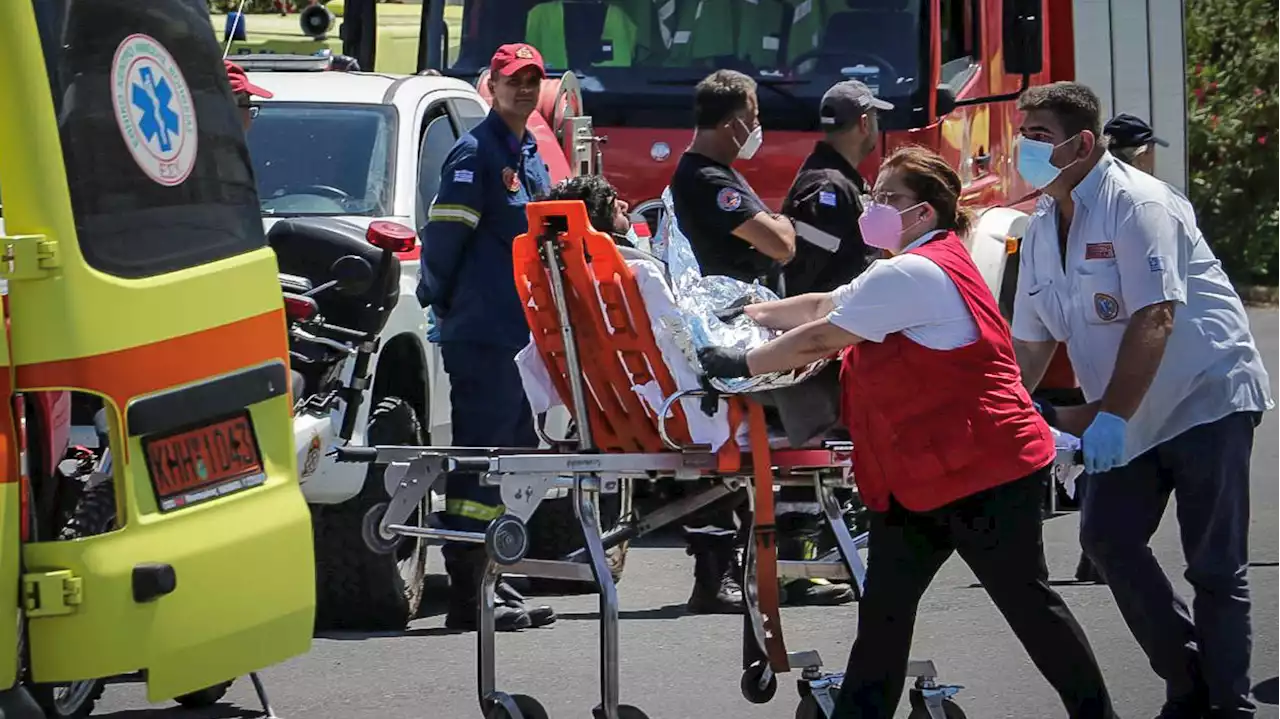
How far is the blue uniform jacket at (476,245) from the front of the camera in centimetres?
765

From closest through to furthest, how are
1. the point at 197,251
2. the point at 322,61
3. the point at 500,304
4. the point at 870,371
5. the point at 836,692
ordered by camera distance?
the point at 197,251
the point at 870,371
the point at 836,692
the point at 500,304
the point at 322,61

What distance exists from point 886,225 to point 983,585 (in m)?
0.90

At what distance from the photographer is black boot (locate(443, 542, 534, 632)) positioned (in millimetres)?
7855

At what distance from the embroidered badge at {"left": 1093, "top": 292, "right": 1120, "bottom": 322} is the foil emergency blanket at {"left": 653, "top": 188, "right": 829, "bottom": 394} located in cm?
78

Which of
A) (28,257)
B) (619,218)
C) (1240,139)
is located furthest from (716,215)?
(1240,139)

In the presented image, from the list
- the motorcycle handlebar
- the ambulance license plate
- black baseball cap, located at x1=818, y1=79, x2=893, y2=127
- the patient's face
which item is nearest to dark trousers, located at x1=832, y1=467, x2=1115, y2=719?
the motorcycle handlebar

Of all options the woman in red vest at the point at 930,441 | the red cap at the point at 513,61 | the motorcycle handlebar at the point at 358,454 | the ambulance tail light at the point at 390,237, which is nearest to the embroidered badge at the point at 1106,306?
the woman in red vest at the point at 930,441

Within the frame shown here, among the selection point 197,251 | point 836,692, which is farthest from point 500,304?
point 197,251

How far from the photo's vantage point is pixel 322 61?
32.5 ft

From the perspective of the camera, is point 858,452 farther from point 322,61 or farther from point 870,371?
point 322,61

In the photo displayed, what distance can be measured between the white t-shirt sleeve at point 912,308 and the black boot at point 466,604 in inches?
113

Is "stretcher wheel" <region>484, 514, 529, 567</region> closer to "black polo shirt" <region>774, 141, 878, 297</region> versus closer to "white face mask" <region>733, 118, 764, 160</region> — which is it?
"white face mask" <region>733, 118, 764, 160</region>

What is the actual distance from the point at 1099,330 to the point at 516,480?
1630 mm

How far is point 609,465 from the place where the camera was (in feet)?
19.0
